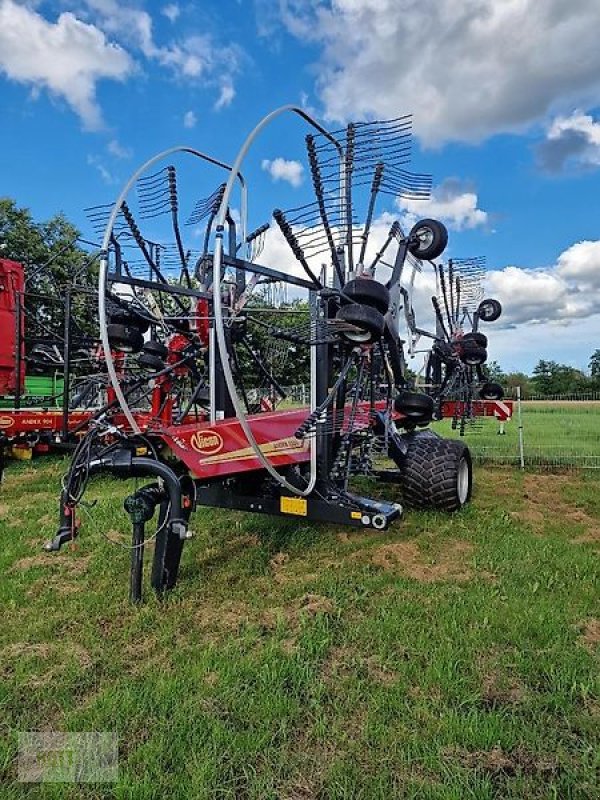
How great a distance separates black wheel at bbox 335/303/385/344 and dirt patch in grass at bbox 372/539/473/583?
5.93 ft

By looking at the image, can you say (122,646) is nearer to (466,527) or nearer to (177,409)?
(466,527)

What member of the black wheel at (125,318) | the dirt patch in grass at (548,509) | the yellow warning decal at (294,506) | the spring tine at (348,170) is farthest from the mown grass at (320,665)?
the spring tine at (348,170)

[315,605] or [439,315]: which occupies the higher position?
[439,315]

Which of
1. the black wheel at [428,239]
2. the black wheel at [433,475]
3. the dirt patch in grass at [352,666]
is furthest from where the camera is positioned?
the black wheel at [433,475]

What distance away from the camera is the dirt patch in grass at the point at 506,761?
2.27 meters

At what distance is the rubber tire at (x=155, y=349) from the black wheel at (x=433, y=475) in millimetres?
3253

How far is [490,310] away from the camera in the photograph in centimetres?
984

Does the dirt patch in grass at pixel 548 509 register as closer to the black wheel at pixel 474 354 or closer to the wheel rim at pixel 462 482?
the wheel rim at pixel 462 482

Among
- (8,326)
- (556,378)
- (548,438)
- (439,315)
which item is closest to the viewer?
(439,315)

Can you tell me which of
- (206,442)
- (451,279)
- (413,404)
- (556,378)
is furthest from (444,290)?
(556,378)

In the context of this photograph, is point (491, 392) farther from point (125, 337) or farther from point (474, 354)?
point (125, 337)

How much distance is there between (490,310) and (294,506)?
6779mm

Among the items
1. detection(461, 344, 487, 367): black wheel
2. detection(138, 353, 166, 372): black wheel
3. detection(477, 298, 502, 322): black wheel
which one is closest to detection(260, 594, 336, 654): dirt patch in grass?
detection(138, 353, 166, 372): black wheel

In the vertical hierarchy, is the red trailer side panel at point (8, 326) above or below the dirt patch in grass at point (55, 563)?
above
